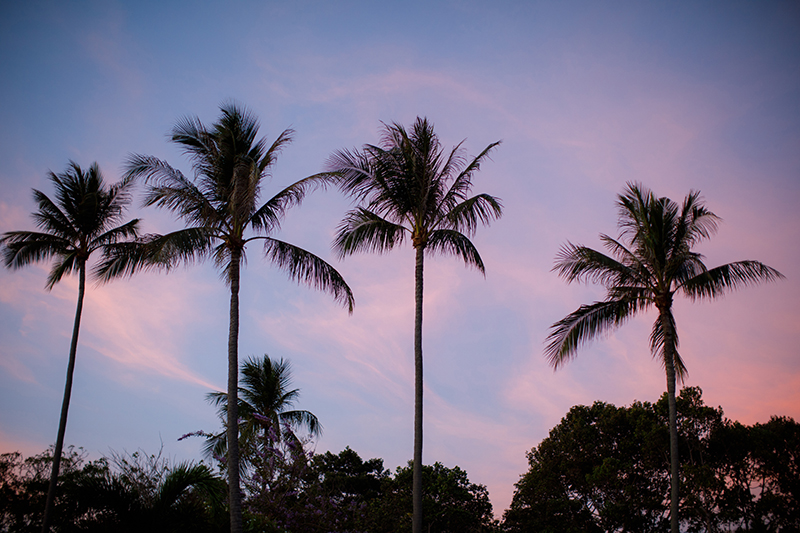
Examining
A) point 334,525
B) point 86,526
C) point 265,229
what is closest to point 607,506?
point 334,525

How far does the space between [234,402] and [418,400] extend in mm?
4065

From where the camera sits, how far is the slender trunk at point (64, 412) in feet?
46.3

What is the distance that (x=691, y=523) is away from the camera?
25578mm

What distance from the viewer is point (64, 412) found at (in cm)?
1541

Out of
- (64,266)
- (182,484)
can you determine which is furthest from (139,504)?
(64,266)

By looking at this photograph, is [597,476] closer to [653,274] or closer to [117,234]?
[653,274]

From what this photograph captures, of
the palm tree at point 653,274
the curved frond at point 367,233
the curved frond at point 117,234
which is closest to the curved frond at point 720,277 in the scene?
the palm tree at point 653,274

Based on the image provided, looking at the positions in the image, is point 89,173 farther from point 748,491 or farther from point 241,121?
point 748,491

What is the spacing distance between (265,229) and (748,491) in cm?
2581

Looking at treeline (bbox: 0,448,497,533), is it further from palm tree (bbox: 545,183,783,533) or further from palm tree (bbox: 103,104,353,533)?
palm tree (bbox: 545,183,783,533)

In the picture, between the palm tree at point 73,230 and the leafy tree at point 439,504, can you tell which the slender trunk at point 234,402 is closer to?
the palm tree at point 73,230

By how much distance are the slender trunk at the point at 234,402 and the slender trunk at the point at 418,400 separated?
11.6 feet

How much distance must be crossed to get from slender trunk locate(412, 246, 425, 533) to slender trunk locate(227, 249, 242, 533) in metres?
3.55

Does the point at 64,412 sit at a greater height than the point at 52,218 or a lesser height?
lesser
